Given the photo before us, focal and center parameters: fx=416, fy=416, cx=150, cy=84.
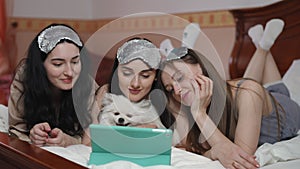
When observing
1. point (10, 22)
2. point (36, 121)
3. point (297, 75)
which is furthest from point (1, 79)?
point (297, 75)

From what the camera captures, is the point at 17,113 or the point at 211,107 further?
the point at 17,113

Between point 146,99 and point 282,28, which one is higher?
point 282,28

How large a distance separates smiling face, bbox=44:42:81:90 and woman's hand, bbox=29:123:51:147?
0.44 feet

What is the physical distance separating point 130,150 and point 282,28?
1531 mm

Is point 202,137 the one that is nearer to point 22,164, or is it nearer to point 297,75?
point 22,164

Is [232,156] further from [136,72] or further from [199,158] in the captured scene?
[136,72]

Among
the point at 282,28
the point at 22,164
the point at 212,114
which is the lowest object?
the point at 22,164

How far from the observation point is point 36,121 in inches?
53.2

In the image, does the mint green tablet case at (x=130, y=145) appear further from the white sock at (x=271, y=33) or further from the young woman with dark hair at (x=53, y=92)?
the white sock at (x=271, y=33)

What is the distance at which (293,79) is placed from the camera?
2.02 metres

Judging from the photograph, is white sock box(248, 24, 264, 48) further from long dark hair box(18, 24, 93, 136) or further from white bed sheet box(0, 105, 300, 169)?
long dark hair box(18, 24, 93, 136)

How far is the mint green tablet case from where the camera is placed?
3.24ft

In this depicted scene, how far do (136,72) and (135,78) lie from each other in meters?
0.02

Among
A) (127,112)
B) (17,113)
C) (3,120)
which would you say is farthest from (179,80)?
(3,120)
